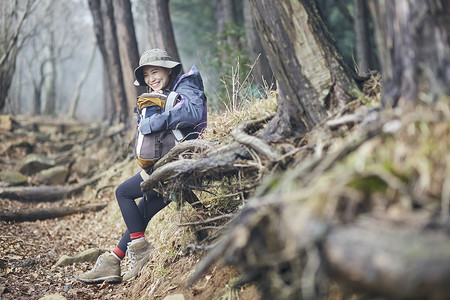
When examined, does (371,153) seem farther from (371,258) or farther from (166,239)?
(166,239)

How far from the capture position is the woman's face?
443cm

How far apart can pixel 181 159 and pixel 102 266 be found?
5.28 feet

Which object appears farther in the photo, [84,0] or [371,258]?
[84,0]

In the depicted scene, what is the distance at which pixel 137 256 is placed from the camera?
14.2 ft

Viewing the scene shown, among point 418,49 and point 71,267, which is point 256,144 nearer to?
point 418,49

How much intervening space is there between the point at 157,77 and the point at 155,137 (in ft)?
2.45

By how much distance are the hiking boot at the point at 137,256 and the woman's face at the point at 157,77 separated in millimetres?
1665

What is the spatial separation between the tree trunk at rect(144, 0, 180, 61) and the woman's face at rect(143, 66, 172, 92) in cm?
382

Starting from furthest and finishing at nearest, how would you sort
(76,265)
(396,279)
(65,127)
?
1. (65,127)
2. (76,265)
3. (396,279)

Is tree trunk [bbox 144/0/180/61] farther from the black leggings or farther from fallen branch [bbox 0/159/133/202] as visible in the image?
the black leggings

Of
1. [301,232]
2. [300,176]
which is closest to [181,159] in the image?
[300,176]

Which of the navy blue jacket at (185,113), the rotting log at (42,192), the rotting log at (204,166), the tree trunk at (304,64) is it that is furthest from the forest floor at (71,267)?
the tree trunk at (304,64)

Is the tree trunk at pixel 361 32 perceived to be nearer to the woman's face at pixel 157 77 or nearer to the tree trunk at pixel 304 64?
the woman's face at pixel 157 77

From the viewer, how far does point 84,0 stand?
81.4ft
